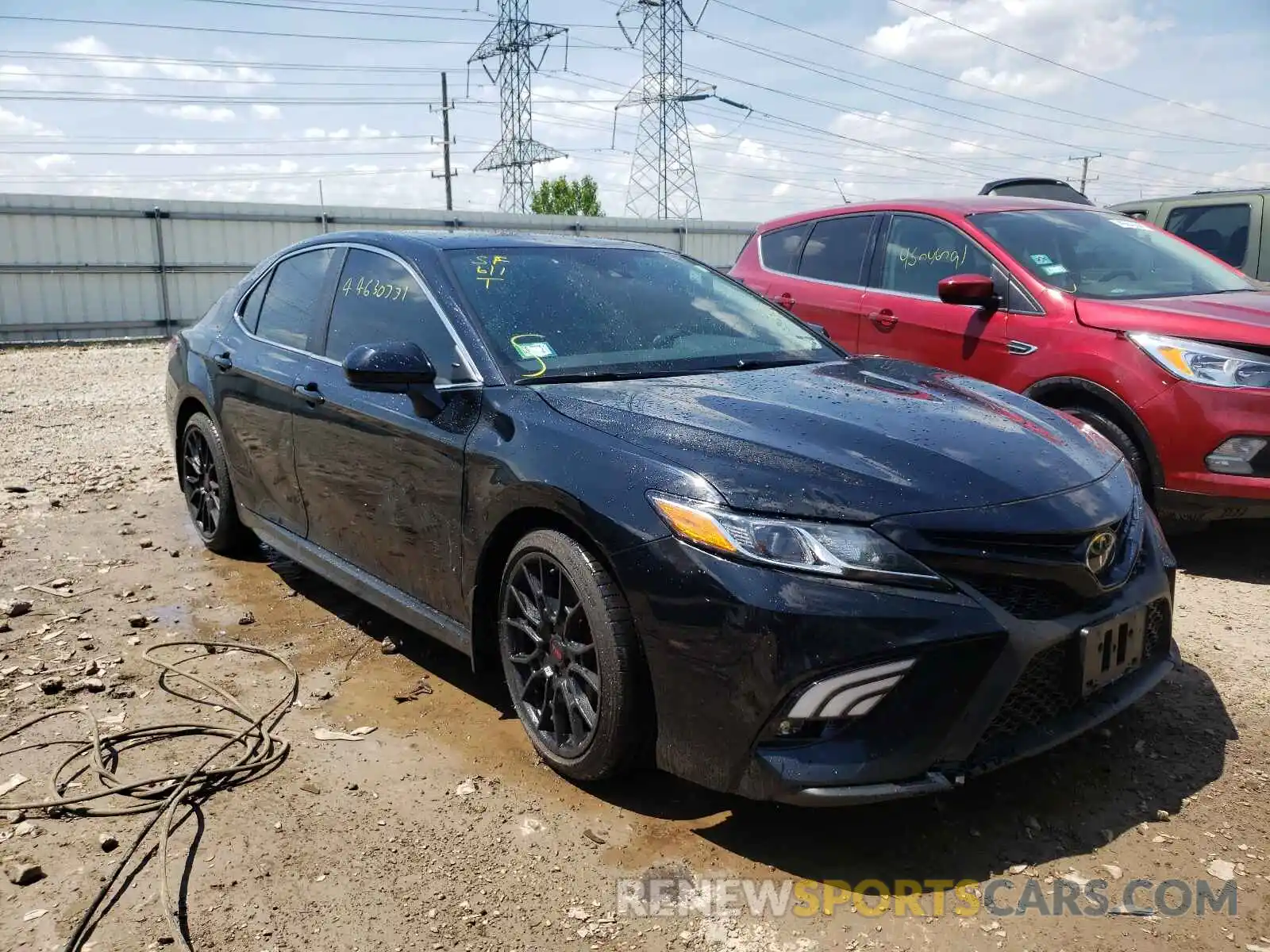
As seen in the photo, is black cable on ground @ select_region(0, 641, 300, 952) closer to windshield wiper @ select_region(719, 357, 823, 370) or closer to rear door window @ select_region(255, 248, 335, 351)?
rear door window @ select_region(255, 248, 335, 351)

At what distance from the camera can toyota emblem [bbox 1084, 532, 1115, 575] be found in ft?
8.60

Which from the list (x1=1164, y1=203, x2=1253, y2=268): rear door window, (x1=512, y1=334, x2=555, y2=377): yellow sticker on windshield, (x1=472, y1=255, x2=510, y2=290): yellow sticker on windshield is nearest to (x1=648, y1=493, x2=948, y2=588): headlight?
(x1=512, y1=334, x2=555, y2=377): yellow sticker on windshield

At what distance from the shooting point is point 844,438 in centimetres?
280

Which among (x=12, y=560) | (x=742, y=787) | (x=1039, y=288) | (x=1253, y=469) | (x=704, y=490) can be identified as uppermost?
(x=1039, y=288)

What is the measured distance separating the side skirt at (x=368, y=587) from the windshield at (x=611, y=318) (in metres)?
0.86

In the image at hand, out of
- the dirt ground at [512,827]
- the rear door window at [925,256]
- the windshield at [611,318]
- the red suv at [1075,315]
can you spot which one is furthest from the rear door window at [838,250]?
the dirt ground at [512,827]

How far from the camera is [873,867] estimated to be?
2600 mm

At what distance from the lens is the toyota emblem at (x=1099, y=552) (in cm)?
262

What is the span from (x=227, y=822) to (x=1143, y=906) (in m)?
2.34

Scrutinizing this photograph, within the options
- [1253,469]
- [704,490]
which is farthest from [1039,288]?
[704,490]

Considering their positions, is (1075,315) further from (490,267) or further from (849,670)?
(849,670)

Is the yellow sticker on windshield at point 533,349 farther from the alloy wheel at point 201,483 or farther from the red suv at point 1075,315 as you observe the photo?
the red suv at point 1075,315

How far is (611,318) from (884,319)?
2.74 meters

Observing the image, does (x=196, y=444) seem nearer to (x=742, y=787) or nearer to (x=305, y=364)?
(x=305, y=364)
